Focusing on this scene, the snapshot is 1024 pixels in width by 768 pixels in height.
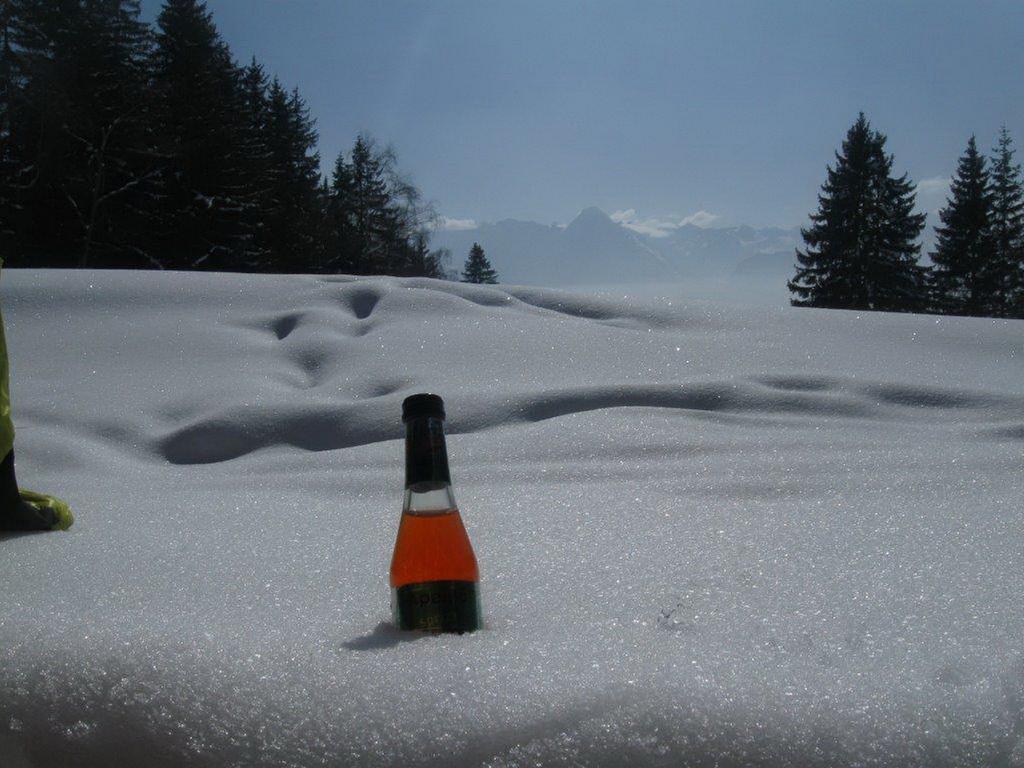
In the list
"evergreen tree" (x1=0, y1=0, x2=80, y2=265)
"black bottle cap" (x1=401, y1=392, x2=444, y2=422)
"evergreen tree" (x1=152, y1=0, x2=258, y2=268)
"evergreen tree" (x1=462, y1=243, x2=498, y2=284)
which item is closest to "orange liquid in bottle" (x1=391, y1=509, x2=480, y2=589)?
"black bottle cap" (x1=401, y1=392, x2=444, y2=422)

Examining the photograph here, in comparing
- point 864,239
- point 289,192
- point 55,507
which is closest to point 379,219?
point 289,192

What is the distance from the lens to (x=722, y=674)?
0.69m

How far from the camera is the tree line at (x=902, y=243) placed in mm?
27688

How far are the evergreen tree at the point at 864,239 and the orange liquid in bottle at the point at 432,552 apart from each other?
95.2ft

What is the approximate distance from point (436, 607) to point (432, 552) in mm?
65

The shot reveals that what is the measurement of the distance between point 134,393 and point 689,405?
1694 millimetres

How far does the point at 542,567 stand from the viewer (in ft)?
3.45

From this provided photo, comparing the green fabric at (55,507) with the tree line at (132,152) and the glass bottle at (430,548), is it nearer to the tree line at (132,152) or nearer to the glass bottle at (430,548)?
the glass bottle at (430,548)

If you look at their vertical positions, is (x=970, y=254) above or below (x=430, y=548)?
above

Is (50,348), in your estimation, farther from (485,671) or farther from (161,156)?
(161,156)

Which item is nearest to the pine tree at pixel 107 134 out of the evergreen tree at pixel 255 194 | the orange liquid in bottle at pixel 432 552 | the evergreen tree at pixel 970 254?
the evergreen tree at pixel 255 194

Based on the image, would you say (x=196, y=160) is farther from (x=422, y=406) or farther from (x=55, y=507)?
(x=422, y=406)

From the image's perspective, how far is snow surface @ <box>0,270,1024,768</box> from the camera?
25.6 inches

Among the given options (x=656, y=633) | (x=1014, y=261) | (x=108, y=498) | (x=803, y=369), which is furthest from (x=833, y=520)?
(x=1014, y=261)
